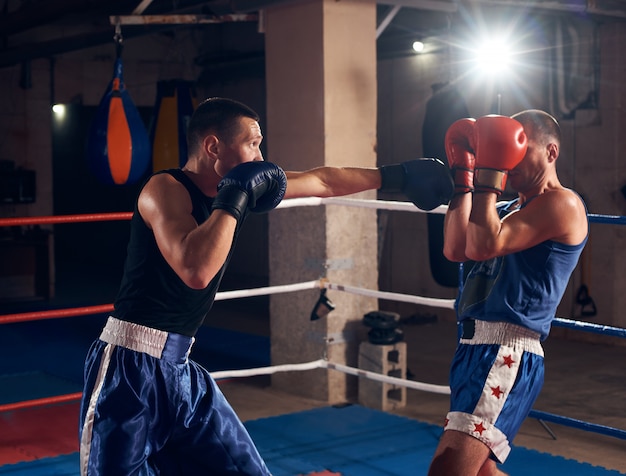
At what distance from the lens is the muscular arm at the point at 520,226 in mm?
2395

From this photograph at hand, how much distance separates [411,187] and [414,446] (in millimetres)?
1822

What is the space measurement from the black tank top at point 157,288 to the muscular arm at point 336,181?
41cm

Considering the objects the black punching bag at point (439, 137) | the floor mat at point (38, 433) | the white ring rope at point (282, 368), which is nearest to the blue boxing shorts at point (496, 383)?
the white ring rope at point (282, 368)

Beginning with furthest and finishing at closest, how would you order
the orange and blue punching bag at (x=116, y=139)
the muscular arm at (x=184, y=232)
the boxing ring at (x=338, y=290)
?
the orange and blue punching bag at (x=116, y=139)
the boxing ring at (x=338, y=290)
the muscular arm at (x=184, y=232)

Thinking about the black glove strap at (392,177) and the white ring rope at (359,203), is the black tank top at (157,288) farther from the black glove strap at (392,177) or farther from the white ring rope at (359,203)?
the white ring rope at (359,203)

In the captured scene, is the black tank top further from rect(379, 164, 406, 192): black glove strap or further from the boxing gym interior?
the boxing gym interior

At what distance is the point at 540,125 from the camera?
2.54 meters

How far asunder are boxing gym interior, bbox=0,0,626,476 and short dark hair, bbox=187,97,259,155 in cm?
135

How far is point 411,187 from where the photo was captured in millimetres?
2510

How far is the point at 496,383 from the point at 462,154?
2.01ft

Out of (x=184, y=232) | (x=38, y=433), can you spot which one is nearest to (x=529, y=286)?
(x=184, y=232)

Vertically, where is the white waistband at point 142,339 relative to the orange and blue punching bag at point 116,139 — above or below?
below

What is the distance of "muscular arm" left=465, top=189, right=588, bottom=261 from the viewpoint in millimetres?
2395

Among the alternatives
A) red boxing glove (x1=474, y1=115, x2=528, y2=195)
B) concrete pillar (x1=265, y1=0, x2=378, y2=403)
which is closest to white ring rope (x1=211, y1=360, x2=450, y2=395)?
concrete pillar (x1=265, y1=0, x2=378, y2=403)
